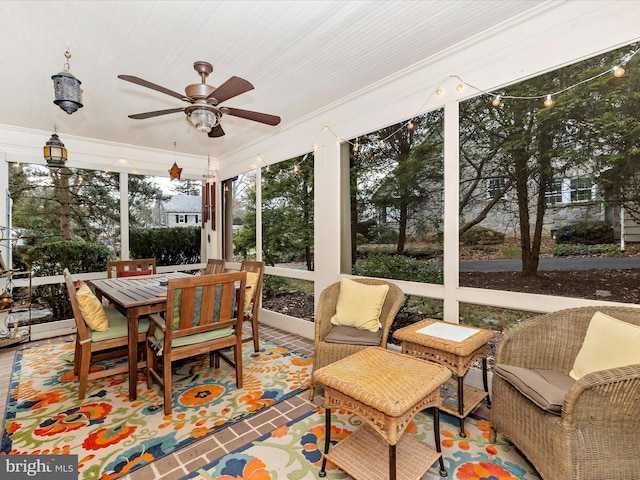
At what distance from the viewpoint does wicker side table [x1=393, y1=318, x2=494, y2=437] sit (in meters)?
2.10

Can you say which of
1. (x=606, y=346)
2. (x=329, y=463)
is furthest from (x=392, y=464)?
(x=606, y=346)

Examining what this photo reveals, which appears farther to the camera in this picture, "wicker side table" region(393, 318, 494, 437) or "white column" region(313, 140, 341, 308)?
"white column" region(313, 140, 341, 308)

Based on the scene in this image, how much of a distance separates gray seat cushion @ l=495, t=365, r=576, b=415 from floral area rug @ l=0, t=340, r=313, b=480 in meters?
1.69

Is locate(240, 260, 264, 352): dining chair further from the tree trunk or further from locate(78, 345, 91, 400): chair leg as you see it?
the tree trunk

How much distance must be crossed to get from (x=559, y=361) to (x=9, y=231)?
6100 millimetres

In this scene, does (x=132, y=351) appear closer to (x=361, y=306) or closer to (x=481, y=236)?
(x=361, y=306)

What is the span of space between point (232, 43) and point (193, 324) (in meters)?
2.25

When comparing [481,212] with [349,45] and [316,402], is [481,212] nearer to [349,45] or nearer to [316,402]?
[349,45]

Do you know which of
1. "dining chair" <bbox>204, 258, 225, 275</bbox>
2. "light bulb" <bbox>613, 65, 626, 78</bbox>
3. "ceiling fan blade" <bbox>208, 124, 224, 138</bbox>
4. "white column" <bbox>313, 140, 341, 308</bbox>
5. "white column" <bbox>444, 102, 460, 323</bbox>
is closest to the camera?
"light bulb" <bbox>613, 65, 626, 78</bbox>

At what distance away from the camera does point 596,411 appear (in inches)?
57.5

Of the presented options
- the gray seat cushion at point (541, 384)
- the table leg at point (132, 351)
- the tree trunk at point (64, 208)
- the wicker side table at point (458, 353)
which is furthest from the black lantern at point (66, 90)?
the gray seat cushion at point (541, 384)

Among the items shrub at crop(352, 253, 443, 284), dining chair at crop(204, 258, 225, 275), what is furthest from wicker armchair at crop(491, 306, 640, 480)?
dining chair at crop(204, 258, 225, 275)

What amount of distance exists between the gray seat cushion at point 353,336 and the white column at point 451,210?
678 mm

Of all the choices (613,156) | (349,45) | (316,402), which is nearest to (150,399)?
(316,402)
